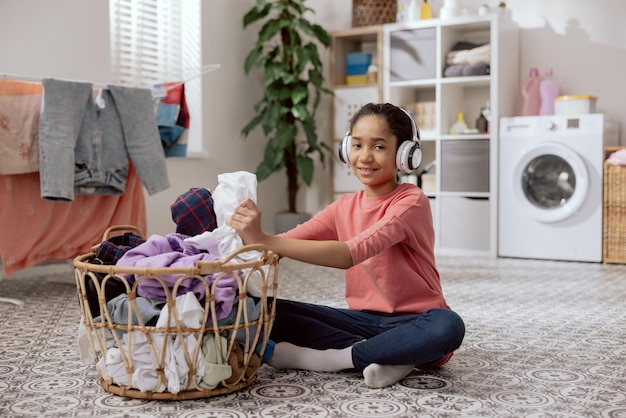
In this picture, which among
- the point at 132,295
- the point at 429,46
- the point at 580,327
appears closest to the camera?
the point at 132,295

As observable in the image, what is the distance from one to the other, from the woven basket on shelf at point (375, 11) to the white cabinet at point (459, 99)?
0.13m

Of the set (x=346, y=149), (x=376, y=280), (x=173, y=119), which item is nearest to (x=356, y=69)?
(x=173, y=119)

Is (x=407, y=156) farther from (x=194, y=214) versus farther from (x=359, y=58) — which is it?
(x=359, y=58)

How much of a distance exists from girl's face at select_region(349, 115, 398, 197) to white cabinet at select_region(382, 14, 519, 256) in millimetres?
2649

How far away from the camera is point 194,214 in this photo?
5.44ft

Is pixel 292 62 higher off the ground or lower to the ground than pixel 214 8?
lower

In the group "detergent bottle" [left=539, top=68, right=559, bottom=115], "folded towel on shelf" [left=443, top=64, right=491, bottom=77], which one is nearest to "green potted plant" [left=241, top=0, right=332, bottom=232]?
"folded towel on shelf" [left=443, top=64, right=491, bottom=77]

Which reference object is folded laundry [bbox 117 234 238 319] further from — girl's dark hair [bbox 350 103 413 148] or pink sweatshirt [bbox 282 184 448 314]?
girl's dark hair [bbox 350 103 413 148]

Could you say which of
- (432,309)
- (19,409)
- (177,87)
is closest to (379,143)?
(432,309)

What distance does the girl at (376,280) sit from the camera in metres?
1.54

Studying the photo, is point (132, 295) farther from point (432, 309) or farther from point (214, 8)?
point (214, 8)

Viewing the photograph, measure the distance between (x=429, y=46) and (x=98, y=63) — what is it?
1.93 meters

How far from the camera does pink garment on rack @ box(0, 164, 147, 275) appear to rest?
2.60 metres

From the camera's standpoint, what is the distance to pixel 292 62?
177 inches
